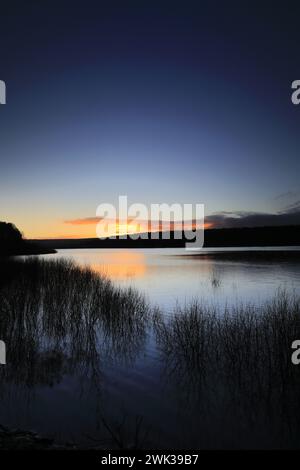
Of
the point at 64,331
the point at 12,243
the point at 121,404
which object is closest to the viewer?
the point at 121,404

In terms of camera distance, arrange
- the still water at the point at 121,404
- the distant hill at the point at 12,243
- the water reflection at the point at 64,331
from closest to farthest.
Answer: the still water at the point at 121,404 → the water reflection at the point at 64,331 → the distant hill at the point at 12,243

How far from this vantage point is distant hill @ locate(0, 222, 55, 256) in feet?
199

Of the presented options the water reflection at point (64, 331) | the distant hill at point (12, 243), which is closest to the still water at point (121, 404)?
the water reflection at point (64, 331)

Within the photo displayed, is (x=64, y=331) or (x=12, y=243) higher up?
(x=12, y=243)

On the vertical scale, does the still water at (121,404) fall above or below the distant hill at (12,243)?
below

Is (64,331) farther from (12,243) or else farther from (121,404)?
(12,243)

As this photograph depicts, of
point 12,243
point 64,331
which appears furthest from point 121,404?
point 12,243

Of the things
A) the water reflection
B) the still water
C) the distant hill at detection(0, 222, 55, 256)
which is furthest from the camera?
the distant hill at detection(0, 222, 55, 256)

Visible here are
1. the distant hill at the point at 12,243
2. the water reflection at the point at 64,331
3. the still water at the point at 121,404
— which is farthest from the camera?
the distant hill at the point at 12,243

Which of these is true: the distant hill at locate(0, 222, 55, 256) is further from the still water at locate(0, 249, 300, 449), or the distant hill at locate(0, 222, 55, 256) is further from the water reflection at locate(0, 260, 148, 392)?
the still water at locate(0, 249, 300, 449)

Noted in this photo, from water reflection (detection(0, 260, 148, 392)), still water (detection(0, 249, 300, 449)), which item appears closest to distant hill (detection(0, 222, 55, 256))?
water reflection (detection(0, 260, 148, 392))

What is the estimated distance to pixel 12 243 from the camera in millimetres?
64188

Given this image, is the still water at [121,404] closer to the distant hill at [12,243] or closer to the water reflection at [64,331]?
the water reflection at [64,331]

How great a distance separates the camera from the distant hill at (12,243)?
60.5m
